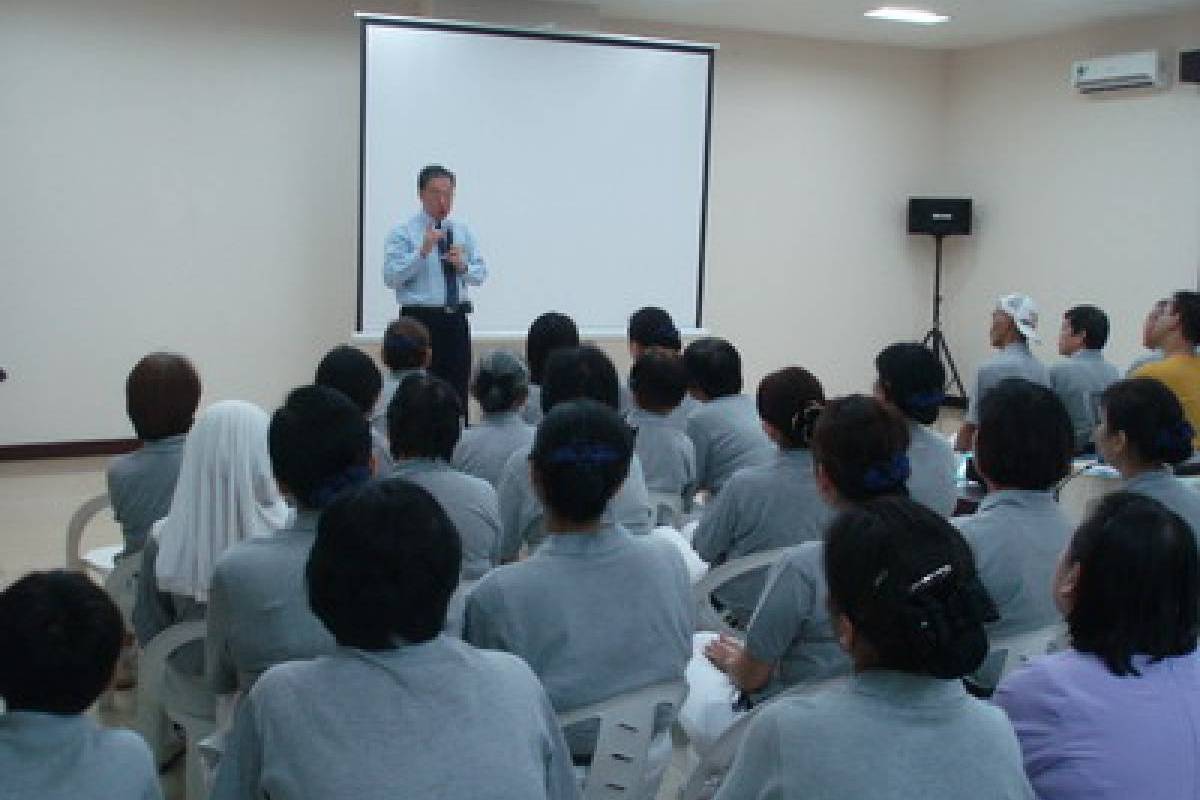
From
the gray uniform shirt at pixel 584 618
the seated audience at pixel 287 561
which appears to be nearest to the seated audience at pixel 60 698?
the seated audience at pixel 287 561

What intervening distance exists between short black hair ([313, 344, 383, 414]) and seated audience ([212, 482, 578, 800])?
2.13 meters

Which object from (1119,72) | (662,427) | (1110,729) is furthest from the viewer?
(1119,72)

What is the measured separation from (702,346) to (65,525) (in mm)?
3342

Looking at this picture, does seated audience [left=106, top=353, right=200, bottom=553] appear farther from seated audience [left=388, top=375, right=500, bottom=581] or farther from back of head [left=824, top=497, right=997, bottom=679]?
back of head [left=824, top=497, right=997, bottom=679]

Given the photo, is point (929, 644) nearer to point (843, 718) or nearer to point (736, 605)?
point (843, 718)

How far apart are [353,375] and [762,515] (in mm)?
1386

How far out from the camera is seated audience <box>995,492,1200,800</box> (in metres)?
1.58

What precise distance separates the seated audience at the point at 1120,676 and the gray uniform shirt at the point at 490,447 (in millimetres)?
2091

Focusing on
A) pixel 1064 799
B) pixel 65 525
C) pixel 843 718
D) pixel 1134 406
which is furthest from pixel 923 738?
pixel 65 525

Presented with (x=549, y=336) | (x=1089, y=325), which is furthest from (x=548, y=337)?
(x=1089, y=325)

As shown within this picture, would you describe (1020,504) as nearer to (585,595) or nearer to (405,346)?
(585,595)

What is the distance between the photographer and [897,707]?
1.36 m

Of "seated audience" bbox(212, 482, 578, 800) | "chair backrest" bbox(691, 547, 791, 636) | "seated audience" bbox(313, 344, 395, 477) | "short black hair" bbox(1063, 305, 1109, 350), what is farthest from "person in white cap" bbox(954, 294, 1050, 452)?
"seated audience" bbox(212, 482, 578, 800)

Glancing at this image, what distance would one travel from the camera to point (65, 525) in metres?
5.66
